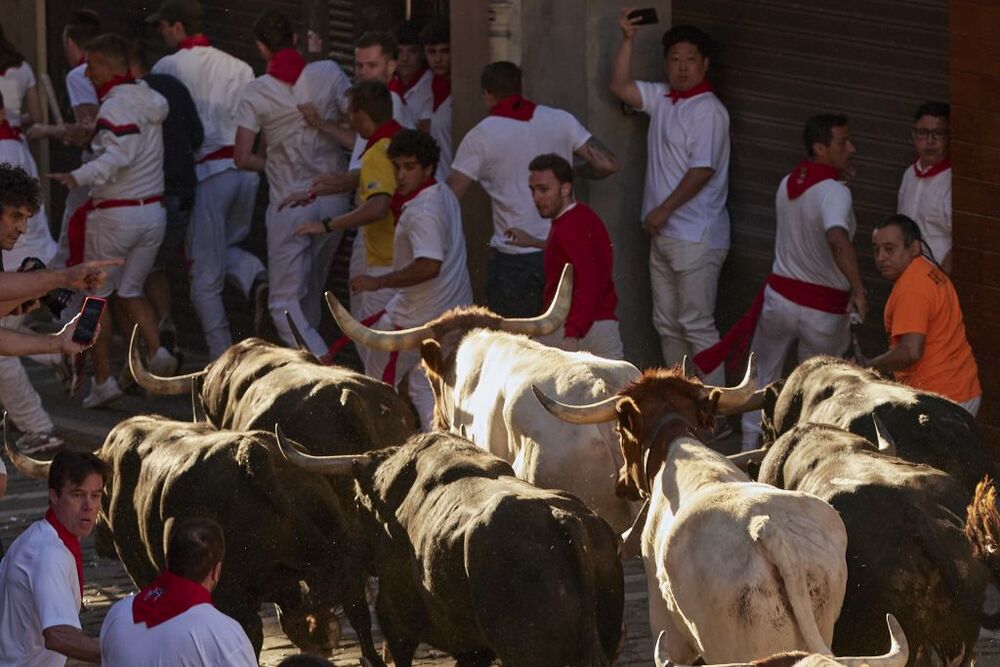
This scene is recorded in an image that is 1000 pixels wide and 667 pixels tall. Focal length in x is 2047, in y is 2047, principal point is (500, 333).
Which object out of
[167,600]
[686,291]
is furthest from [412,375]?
[167,600]

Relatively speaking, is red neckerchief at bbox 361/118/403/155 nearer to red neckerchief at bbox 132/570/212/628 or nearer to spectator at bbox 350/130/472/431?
spectator at bbox 350/130/472/431

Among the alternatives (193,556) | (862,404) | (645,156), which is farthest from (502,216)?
(193,556)

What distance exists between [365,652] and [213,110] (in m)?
7.12

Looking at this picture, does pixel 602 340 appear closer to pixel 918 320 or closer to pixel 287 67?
pixel 918 320

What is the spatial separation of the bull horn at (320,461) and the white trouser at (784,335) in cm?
410

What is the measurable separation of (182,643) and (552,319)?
468 centimetres

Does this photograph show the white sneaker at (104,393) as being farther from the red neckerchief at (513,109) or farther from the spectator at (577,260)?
the spectator at (577,260)

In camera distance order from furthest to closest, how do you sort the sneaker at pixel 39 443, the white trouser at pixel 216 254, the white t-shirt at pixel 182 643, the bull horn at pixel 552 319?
the white trouser at pixel 216 254 < the sneaker at pixel 39 443 < the bull horn at pixel 552 319 < the white t-shirt at pixel 182 643

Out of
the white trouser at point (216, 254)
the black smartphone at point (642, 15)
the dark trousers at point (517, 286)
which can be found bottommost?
the white trouser at point (216, 254)

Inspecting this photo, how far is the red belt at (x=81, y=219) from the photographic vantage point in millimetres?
14312

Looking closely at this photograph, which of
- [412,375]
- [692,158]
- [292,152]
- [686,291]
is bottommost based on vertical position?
[412,375]

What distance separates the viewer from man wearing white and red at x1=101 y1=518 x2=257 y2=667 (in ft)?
19.7

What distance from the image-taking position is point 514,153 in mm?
12758

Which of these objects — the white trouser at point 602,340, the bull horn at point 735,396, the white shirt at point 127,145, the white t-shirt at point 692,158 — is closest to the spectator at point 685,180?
the white t-shirt at point 692,158
